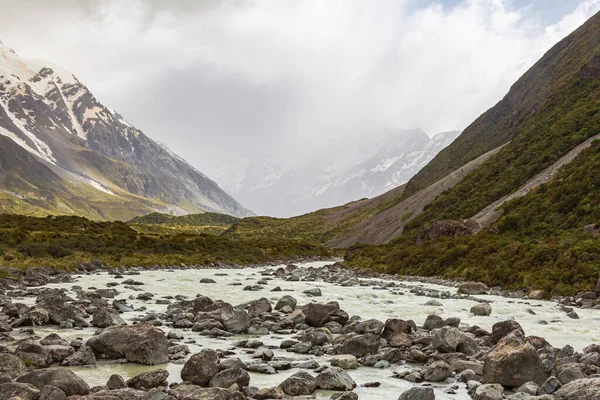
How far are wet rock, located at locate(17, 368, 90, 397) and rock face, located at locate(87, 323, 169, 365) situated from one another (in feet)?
11.1

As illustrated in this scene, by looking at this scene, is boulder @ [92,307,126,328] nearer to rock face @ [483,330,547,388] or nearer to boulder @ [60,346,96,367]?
boulder @ [60,346,96,367]

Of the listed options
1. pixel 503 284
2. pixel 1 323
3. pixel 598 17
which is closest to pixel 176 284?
pixel 1 323

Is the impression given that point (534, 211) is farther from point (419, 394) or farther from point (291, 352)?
point (419, 394)

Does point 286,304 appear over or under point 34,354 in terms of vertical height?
over

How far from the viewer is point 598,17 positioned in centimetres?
11519

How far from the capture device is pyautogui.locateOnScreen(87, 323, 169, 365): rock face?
13.8m

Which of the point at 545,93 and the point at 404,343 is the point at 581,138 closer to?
the point at 545,93

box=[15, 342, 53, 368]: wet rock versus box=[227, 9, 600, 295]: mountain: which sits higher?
box=[227, 9, 600, 295]: mountain

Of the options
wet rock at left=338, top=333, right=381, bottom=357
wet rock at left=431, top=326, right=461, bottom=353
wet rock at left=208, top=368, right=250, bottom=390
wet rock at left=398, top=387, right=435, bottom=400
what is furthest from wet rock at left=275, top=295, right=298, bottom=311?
wet rock at left=398, top=387, right=435, bottom=400

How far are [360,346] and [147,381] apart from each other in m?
7.04

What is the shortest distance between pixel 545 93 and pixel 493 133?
1917cm

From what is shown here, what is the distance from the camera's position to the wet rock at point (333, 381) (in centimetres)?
1194

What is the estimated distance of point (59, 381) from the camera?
32.9 feet

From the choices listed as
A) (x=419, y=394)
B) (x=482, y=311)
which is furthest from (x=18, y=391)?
(x=482, y=311)
